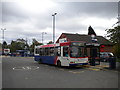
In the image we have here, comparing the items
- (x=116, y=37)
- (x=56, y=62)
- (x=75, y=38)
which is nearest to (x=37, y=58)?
(x=56, y=62)

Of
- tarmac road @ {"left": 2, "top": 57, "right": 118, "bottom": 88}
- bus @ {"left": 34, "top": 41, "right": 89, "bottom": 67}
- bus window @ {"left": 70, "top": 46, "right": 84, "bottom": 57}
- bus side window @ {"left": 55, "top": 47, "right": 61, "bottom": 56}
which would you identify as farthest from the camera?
bus side window @ {"left": 55, "top": 47, "right": 61, "bottom": 56}

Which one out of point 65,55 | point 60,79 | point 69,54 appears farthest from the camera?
point 65,55

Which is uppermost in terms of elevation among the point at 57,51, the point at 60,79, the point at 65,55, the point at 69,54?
the point at 57,51

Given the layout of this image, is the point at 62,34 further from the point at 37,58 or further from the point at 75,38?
the point at 37,58

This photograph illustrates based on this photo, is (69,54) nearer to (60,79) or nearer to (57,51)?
(57,51)

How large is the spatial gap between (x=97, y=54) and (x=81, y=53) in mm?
3661

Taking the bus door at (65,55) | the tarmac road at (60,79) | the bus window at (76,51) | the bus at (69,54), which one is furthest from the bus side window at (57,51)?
the tarmac road at (60,79)

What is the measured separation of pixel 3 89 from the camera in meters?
7.24

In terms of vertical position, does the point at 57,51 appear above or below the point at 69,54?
above

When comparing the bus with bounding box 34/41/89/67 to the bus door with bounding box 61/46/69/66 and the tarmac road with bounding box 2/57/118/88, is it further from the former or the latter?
the tarmac road with bounding box 2/57/118/88

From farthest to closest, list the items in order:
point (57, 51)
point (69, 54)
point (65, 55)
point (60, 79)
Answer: point (57, 51) < point (65, 55) < point (69, 54) < point (60, 79)

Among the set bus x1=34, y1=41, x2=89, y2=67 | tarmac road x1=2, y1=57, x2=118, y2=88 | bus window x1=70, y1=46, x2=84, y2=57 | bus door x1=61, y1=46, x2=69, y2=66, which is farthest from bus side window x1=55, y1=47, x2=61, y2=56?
tarmac road x1=2, y1=57, x2=118, y2=88

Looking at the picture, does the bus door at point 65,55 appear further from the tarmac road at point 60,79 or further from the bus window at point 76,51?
the tarmac road at point 60,79

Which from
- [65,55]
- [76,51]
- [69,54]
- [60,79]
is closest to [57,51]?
[65,55]
